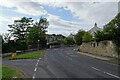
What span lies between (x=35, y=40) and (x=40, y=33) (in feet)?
17.6

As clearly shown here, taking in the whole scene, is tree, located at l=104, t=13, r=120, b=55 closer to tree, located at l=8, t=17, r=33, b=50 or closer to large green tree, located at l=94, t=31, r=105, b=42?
large green tree, located at l=94, t=31, r=105, b=42

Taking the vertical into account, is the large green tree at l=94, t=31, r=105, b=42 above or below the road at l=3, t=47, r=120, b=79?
above

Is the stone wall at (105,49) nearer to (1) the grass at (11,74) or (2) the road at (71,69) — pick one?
(2) the road at (71,69)

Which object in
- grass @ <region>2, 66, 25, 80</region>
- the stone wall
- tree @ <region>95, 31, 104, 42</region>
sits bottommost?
grass @ <region>2, 66, 25, 80</region>

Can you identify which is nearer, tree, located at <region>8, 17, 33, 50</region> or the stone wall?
the stone wall

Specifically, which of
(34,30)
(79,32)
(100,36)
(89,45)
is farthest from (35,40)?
(100,36)

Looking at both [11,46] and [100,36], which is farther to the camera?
[11,46]

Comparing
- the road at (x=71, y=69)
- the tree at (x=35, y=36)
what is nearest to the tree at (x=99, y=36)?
the road at (x=71, y=69)

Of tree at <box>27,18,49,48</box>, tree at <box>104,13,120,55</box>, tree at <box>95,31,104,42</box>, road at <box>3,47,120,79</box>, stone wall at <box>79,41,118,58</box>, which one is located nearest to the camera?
road at <box>3,47,120,79</box>

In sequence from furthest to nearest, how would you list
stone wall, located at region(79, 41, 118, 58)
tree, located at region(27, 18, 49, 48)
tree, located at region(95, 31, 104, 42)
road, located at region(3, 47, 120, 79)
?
tree, located at region(27, 18, 49, 48) < tree, located at region(95, 31, 104, 42) < stone wall, located at region(79, 41, 118, 58) < road, located at region(3, 47, 120, 79)

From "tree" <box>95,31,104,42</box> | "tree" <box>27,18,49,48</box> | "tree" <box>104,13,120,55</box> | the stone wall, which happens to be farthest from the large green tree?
"tree" <box>27,18,49,48</box>

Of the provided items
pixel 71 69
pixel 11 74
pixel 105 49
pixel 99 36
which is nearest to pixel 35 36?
pixel 99 36

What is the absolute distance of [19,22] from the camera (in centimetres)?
10981

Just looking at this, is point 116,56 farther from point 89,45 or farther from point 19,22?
point 19,22
